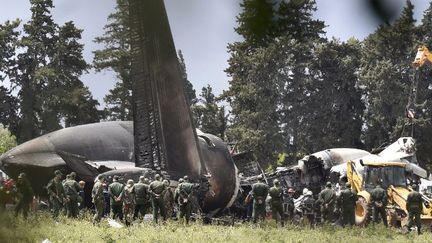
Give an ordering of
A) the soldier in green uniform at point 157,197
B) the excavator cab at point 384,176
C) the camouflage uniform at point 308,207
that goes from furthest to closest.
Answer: the excavator cab at point 384,176 → the camouflage uniform at point 308,207 → the soldier in green uniform at point 157,197

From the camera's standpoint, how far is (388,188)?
28.2 meters

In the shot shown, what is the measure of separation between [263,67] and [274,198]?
22.8m

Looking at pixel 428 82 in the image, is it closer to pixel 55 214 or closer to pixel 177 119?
pixel 177 119

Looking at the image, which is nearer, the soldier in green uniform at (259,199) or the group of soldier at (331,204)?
the group of soldier at (331,204)

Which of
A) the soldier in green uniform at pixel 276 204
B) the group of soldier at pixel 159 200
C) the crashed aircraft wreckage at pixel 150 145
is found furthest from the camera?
the crashed aircraft wreckage at pixel 150 145

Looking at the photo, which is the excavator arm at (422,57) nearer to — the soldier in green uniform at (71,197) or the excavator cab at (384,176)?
the excavator cab at (384,176)

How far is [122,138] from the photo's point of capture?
3216 centimetres

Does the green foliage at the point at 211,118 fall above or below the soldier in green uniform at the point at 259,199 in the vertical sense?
above

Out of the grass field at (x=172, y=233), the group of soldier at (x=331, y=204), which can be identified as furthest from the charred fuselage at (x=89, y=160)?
the grass field at (x=172, y=233)

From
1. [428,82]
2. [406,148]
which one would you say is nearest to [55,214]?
[406,148]

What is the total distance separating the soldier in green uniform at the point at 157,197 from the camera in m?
24.4

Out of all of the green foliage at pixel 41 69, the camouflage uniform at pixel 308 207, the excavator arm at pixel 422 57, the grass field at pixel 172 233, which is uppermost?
the excavator arm at pixel 422 57

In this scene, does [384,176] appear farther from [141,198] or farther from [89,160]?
[89,160]

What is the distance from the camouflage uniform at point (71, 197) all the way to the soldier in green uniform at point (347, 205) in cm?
959
